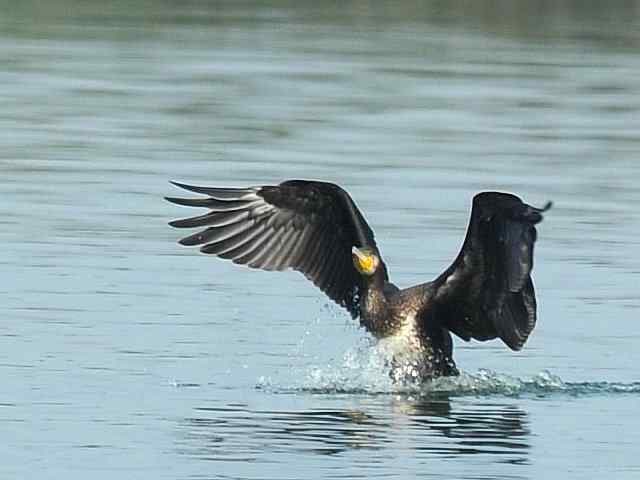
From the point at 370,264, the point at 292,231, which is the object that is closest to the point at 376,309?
the point at 370,264

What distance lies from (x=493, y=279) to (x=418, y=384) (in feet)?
2.44

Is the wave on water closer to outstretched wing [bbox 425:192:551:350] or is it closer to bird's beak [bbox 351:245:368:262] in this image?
outstretched wing [bbox 425:192:551:350]

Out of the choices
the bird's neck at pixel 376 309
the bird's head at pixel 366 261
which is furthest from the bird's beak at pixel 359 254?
the bird's neck at pixel 376 309

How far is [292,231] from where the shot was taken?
44.1 feet

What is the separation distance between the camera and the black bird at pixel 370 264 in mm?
12516

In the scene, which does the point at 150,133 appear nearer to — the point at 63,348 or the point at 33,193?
the point at 33,193

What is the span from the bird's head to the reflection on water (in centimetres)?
79

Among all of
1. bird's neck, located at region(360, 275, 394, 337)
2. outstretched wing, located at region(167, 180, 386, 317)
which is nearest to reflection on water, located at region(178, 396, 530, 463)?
bird's neck, located at region(360, 275, 394, 337)

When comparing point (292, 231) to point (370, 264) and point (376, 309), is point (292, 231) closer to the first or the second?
point (370, 264)

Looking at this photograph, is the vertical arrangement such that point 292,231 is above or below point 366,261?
above

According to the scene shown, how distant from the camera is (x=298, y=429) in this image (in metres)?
11.6

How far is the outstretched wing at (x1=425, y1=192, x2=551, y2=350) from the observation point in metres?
12.0

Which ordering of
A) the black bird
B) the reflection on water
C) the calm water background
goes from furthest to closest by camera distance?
1. the black bird
2. the calm water background
3. the reflection on water

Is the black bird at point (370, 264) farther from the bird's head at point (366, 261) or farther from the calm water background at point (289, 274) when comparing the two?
the calm water background at point (289, 274)
